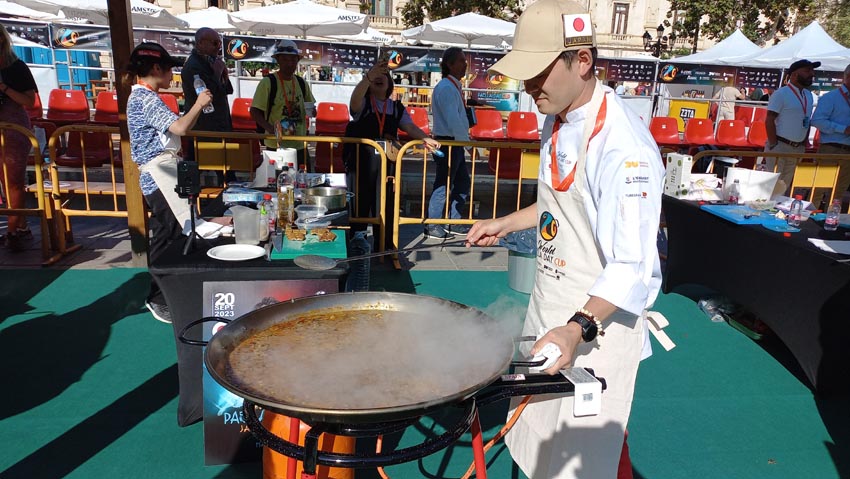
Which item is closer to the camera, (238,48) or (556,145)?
(556,145)

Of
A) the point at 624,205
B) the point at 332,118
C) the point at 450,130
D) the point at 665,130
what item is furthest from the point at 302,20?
the point at 624,205

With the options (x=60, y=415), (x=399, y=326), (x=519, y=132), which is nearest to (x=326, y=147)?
(x=519, y=132)

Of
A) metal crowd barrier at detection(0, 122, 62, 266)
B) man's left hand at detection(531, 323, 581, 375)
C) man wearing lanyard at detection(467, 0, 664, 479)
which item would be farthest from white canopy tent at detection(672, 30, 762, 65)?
man's left hand at detection(531, 323, 581, 375)

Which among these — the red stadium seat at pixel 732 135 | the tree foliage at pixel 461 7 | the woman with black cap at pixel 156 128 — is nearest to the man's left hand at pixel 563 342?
the woman with black cap at pixel 156 128

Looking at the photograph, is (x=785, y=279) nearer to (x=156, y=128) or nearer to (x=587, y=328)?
(x=587, y=328)

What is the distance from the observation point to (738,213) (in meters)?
5.04

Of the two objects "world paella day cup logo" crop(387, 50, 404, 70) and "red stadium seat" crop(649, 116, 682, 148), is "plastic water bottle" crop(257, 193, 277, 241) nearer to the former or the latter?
"red stadium seat" crop(649, 116, 682, 148)

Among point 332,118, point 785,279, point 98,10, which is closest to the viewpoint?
point 785,279

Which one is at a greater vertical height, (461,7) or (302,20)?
(461,7)

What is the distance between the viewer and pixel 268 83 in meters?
6.71

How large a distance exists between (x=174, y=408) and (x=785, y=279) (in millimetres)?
4406

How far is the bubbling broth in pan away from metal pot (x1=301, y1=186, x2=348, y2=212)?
1965mm

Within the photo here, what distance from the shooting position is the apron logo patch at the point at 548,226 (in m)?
2.18

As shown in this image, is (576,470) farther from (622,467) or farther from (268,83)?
(268,83)
